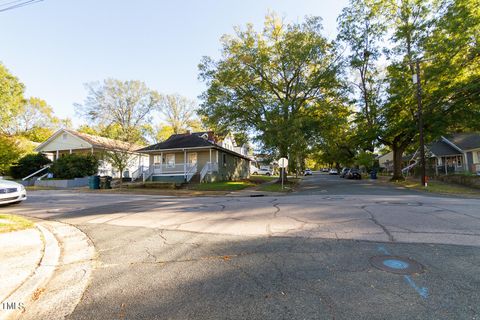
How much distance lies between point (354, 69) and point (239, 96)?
14585 millimetres

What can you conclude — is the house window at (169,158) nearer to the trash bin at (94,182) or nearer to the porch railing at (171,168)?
the porch railing at (171,168)

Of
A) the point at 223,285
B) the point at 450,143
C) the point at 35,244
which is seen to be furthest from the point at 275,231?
the point at 450,143

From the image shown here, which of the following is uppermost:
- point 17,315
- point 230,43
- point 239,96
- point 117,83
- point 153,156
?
point 117,83

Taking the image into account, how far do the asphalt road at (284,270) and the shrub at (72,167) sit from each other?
22.4 meters

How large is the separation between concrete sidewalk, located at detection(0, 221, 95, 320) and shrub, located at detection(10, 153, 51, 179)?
2891 centimetres

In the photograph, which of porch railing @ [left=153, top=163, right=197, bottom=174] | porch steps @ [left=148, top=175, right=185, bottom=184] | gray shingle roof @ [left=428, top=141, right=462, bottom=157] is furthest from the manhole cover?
gray shingle roof @ [left=428, top=141, right=462, bottom=157]

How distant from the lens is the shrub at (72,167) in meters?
25.1

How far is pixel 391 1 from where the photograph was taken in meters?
24.7

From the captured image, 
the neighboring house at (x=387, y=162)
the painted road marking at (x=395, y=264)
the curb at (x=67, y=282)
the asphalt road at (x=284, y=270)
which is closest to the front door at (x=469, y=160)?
the neighboring house at (x=387, y=162)

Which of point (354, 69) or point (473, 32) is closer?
point (473, 32)

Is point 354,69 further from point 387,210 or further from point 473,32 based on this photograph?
point 387,210

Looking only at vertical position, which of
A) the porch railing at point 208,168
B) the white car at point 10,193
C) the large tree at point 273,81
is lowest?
the white car at point 10,193

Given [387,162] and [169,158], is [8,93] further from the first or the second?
[387,162]

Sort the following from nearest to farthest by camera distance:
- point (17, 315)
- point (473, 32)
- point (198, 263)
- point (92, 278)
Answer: point (17, 315) < point (92, 278) < point (198, 263) < point (473, 32)
